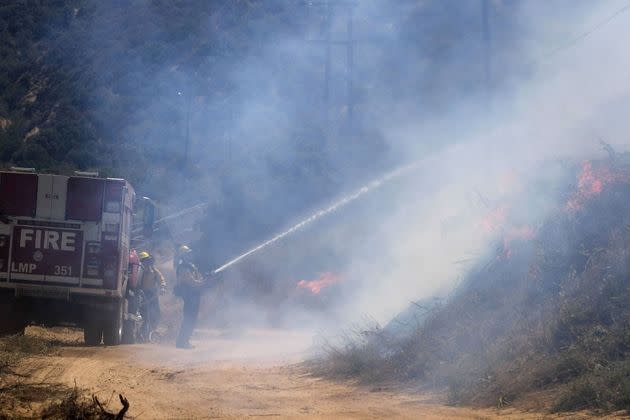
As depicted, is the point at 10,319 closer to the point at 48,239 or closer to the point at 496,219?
the point at 48,239

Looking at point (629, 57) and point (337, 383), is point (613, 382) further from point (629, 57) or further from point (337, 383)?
point (629, 57)

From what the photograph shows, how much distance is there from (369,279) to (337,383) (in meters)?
11.3

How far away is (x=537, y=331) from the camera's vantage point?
9.40 m

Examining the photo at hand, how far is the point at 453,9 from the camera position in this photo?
5738cm

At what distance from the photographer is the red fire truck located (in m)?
14.1

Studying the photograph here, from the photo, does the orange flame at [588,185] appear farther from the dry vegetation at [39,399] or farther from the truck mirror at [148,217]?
the truck mirror at [148,217]

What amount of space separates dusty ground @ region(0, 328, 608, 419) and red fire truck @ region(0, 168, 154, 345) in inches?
38.5

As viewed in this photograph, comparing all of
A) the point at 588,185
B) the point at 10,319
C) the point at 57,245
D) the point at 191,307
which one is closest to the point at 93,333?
the point at 10,319

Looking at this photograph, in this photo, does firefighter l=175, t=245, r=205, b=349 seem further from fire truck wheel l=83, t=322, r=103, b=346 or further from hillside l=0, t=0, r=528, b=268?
hillside l=0, t=0, r=528, b=268

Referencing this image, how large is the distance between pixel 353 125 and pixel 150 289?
2911 cm

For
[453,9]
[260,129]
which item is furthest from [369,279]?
[453,9]

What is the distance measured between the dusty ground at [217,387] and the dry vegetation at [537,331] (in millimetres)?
514

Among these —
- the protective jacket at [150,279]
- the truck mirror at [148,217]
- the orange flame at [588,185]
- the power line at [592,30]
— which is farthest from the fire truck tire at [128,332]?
the power line at [592,30]

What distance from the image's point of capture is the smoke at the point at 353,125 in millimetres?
18469
